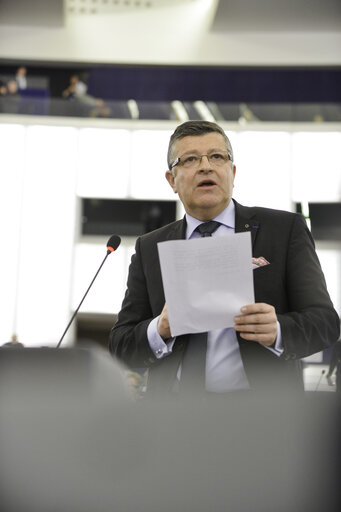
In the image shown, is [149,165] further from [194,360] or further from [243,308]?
[243,308]

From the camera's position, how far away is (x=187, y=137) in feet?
5.96

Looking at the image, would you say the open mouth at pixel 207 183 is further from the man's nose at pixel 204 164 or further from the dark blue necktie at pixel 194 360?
the dark blue necktie at pixel 194 360

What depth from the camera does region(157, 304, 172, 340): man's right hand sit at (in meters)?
1.45

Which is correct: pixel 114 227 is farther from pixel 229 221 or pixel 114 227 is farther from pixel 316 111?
pixel 229 221

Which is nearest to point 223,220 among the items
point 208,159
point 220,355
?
point 208,159

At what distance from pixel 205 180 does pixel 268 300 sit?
42 cm

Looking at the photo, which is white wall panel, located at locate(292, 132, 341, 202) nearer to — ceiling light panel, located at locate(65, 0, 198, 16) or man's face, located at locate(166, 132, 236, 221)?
ceiling light panel, located at locate(65, 0, 198, 16)

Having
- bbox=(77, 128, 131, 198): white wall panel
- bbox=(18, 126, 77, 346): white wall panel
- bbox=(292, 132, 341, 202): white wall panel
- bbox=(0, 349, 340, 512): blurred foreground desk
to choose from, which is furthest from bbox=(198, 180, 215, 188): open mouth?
bbox=(77, 128, 131, 198): white wall panel

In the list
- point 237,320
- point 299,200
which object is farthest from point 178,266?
point 299,200

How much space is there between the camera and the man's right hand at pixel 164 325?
145 cm

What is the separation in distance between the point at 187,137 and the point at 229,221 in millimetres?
285

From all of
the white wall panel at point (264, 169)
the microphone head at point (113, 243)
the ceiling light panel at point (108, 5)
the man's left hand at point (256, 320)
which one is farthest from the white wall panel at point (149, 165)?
the man's left hand at point (256, 320)

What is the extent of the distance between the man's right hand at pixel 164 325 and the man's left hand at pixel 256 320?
0.78 feet

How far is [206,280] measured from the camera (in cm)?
121
